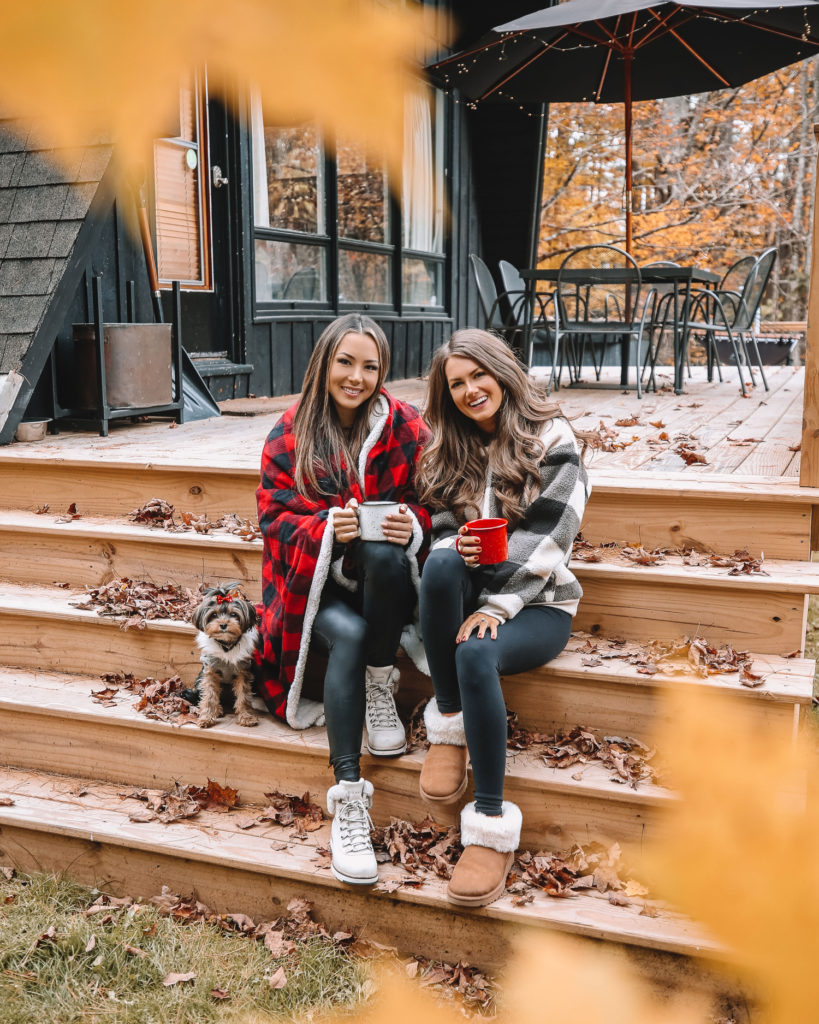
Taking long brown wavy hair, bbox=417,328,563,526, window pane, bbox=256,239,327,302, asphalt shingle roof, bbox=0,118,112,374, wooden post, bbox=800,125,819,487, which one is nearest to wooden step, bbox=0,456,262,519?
asphalt shingle roof, bbox=0,118,112,374

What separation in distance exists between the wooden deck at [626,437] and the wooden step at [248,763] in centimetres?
95

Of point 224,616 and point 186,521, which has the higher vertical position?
point 186,521

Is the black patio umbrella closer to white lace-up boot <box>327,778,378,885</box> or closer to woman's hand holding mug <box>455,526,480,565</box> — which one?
woman's hand holding mug <box>455,526,480,565</box>

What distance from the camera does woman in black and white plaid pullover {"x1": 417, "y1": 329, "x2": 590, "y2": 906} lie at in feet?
7.25

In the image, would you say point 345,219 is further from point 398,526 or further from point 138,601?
point 398,526

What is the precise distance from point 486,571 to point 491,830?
2.06 ft

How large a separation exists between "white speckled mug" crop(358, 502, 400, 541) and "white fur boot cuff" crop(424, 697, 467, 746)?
467mm

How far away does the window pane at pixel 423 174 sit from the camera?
294 inches

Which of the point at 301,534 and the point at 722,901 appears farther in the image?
the point at 301,534

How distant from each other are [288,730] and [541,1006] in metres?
0.96

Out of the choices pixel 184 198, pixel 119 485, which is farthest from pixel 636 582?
pixel 184 198

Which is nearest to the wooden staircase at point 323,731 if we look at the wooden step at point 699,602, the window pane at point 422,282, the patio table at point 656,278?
the wooden step at point 699,602

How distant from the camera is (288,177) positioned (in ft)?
19.7

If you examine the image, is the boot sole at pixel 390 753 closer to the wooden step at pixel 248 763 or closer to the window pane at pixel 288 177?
the wooden step at pixel 248 763
